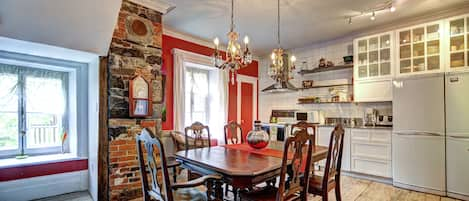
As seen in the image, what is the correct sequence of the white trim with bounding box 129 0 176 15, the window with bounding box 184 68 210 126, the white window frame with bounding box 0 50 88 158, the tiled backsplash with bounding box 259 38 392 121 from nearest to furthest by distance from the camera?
the white trim with bounding box 129 0 176 15 → the white window frame with bounding box 0 50 88 158 → the tiled backsplash with bounding box 259 38 392 121 → the window with bounding box 184 68 210 126

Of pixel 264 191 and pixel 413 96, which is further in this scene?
pixel 413 96

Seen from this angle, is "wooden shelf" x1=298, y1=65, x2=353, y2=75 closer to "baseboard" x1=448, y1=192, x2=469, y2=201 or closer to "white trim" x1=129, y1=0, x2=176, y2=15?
"baseboard" x1=448, y1=192, x2=469, y2=201

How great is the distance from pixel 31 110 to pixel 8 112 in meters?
0.25

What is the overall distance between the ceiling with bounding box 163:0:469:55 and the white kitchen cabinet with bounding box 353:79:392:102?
0.99 metres

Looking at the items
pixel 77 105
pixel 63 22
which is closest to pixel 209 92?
pixel 77 105

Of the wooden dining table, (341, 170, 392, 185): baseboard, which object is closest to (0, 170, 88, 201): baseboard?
the wooden dining table

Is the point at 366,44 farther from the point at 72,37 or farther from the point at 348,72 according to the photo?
the point at 72,37

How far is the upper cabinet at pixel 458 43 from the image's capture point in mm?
3230

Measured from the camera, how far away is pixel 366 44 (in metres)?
4.19

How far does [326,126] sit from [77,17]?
415cm

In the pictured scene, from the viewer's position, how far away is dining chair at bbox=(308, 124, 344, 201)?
226 cm

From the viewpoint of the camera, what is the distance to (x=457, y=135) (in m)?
3.10

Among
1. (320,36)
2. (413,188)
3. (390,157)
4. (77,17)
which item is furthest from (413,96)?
(77,17)

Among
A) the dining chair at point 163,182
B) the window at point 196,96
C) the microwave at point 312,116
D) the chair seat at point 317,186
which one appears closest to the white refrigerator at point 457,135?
the chair seat at point 317,186
